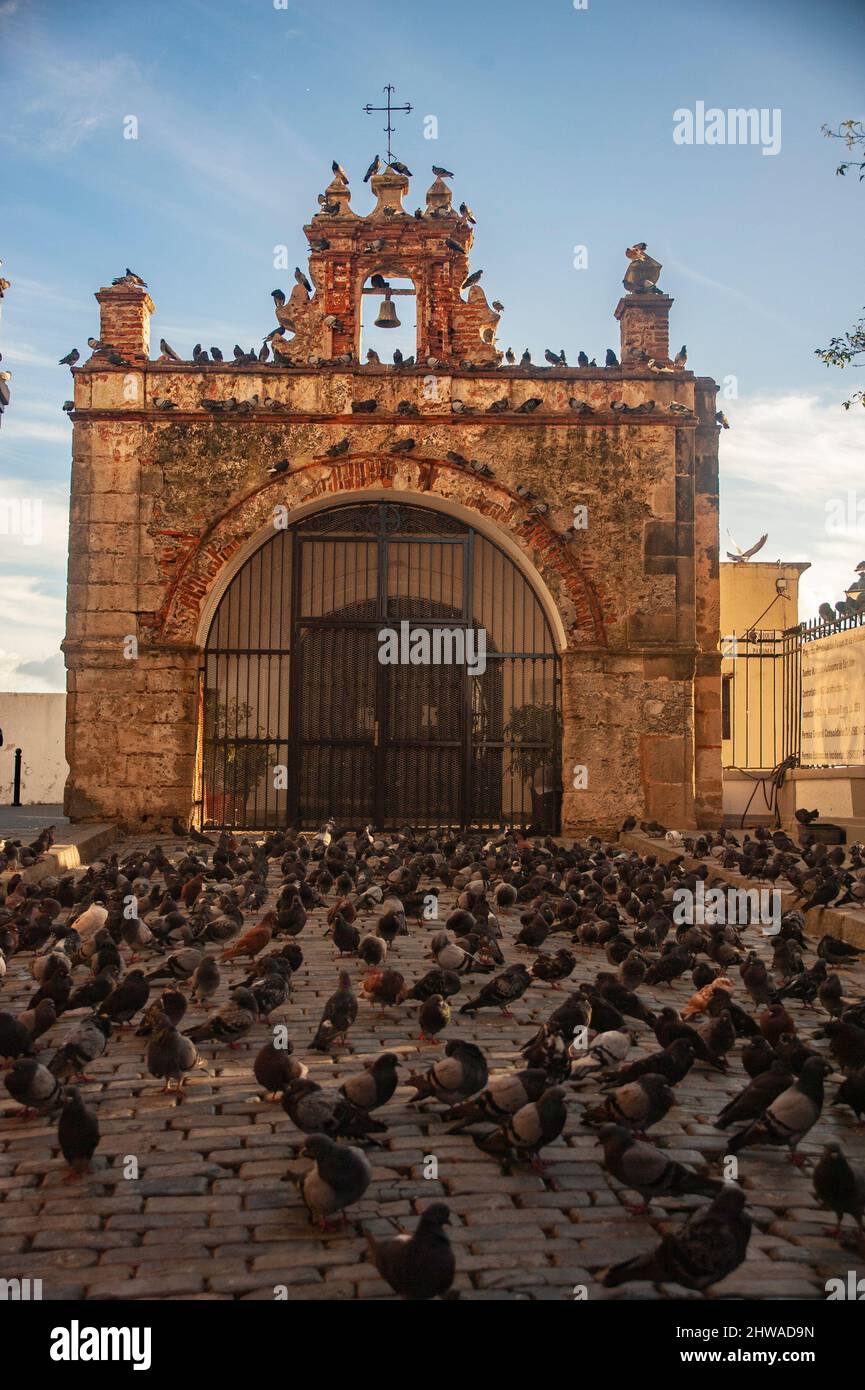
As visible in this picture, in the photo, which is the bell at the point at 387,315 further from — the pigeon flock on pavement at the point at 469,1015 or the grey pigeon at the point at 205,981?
the grey pigeon at the point at 205,981

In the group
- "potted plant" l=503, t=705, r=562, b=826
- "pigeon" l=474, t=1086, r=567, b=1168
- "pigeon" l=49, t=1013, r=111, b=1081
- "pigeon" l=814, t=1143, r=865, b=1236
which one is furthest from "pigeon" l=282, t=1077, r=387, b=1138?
"potted plant" l=503, t=705, r=562, b=826

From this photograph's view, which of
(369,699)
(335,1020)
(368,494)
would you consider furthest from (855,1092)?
(368,494)

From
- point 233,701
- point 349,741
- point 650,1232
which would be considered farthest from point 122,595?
point 650,1232

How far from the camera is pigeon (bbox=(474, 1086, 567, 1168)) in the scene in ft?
14.0

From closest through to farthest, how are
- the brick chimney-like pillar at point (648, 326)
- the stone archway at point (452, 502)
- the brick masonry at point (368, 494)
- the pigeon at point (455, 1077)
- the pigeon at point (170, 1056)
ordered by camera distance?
the pigeon at point (455, 1077), the pigeon at point (170, 1056), the brick masonry at point (368, 494), the stone archway at point (452, 502), the brick chimney-like pillar at point (648, 326)

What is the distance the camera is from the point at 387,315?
17172 mm

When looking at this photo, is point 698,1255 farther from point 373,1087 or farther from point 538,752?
point 538,752

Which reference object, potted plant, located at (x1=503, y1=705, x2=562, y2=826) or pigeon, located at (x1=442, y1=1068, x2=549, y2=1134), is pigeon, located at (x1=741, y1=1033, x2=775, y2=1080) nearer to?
pigeon, located at (x1=442, y1=1068, x2=549, y2=1134)

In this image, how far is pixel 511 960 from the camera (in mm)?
8555

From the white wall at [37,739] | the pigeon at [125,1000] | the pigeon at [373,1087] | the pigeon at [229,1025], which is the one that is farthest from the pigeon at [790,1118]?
the white wall at [37,739]

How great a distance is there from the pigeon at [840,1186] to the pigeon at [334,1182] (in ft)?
4.70

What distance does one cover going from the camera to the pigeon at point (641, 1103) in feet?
14.9

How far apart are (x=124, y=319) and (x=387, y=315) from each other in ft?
11.8
